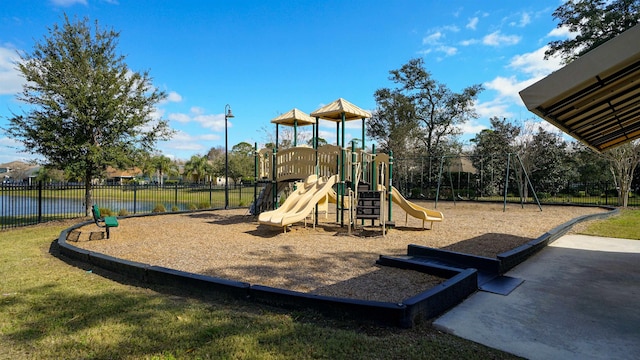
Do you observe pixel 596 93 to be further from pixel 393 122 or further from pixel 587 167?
pixel 587 167

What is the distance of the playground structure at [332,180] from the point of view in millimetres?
9422

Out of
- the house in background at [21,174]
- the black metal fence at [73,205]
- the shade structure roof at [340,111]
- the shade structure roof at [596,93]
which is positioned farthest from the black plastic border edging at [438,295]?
the house in background at [21,174]

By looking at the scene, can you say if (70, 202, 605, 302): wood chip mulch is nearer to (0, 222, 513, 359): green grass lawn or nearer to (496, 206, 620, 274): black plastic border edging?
(496, 206, 620, 274): black plastic border edging

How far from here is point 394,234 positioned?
367 inches

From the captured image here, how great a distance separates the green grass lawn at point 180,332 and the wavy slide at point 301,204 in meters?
4.56

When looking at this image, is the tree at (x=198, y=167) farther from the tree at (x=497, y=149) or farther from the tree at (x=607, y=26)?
the tree at (x=607, y=26)

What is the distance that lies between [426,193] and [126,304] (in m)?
27.5

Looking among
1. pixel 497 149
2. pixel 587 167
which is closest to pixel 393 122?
pixel 497 149

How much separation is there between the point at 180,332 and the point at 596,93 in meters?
6.16

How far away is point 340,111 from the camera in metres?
10.8

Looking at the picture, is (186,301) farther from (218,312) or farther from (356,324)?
(356,324)

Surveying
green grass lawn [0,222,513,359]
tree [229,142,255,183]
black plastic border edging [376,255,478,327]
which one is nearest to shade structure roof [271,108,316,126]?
black plastic border edging [376,255,478,327]

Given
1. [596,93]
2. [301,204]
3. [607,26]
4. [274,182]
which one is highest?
[607,26]

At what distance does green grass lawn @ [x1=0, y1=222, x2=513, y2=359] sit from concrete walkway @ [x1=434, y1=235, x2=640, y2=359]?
440 millimetres
